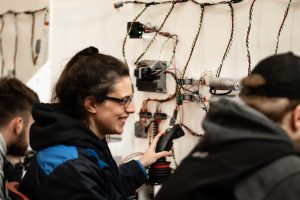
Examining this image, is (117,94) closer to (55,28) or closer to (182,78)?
(182,78)

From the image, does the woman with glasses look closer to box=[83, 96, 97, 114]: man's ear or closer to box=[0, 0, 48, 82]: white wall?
box=[83, 96, 97, 114]: man's ear

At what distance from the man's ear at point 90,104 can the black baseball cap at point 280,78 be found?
736 millimetres

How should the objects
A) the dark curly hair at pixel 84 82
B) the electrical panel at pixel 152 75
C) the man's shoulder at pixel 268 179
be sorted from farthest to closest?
1. the electrical panel at pixel 152 75
2. the dark curly hair at pixel 84 82
3. the man's shoulder at pixel 268 179

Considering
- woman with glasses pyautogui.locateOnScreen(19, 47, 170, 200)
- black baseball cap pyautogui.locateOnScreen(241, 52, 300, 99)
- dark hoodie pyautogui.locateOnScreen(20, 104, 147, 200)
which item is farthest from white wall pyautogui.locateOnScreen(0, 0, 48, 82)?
black baseball cap pyautogui.locateOnScreen(241, 52, 300, 99)

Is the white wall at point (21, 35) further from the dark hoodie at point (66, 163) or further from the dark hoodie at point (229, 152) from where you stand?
the dark hoodie at point (229, 152)

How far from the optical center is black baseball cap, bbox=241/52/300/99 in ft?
3.79

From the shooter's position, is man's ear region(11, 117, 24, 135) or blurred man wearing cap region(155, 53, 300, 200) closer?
blurred man wearing cap region(155, 53, 300, 200)

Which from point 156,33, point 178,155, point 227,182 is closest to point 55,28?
point 156,33

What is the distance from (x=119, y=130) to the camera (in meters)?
1.80

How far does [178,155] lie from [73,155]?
1.06m

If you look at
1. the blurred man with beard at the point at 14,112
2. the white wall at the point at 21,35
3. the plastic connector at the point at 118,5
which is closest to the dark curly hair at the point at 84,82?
the blurred man with beard at the point at 14,112

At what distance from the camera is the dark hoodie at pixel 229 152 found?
0.99 m

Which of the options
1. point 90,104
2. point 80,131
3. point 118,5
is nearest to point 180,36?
point 118,5

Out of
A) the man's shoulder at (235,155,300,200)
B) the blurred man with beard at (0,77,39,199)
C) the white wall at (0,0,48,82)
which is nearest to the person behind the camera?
the man's shoulder at (235,155,300,200)
